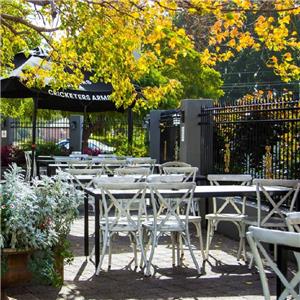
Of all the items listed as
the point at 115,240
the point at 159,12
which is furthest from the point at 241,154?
the point at 159,12

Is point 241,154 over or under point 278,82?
under

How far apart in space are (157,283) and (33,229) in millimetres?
1634

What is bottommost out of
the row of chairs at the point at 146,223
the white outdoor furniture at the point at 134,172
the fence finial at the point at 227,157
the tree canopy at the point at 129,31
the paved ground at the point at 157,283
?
the paved ground at the point at 157,283

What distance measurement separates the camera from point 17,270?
18.5 feet

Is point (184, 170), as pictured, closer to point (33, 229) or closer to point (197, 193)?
point (197, 193)

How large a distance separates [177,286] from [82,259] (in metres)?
1.64

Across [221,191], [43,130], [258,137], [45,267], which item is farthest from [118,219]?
[43,130]

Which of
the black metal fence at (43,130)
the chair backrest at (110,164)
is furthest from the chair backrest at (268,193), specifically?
the black metal fence at (43,130)

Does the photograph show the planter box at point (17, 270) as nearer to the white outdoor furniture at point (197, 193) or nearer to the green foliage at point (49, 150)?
the white outdoor furniture at point (197, 193)

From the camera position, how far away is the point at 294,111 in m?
8.60

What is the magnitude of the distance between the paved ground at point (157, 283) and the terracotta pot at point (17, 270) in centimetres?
16

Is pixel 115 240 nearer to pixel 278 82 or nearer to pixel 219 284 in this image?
pixel 219 284

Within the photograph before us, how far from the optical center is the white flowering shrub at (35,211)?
17.8 feet

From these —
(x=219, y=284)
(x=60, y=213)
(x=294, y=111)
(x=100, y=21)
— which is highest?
(x=100, y=21)
